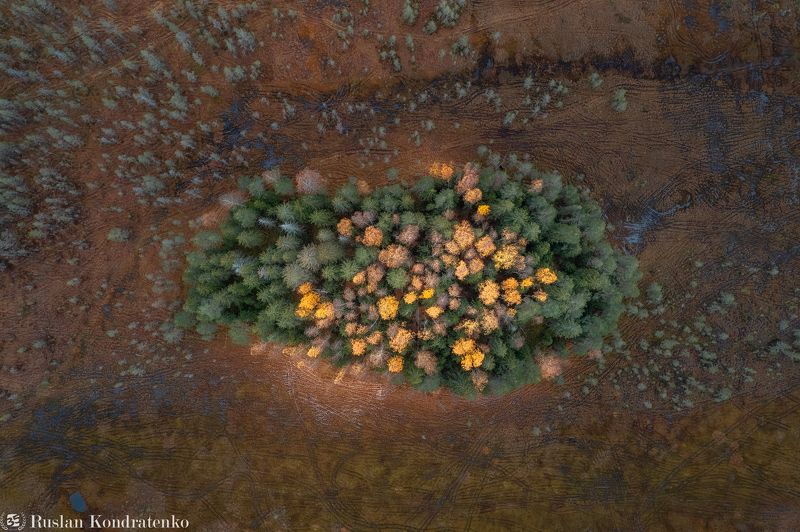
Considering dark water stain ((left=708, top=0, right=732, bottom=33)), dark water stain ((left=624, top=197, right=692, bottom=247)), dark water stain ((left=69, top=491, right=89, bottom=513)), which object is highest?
dark water stain ((left=708, top=0, right=732, bottom=33))

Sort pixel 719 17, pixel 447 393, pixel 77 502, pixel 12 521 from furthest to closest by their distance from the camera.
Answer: pixel 719 17 < pixel 447 393 < pixel 77 502 < pixel 12 521

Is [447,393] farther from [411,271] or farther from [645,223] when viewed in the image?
[645,223]

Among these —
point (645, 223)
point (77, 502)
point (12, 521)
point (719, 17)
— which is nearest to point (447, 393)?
point (645, 223)

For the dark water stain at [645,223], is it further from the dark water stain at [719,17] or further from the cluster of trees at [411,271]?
the dark water stain at [719,17]

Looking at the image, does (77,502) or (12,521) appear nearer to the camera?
(12,521)

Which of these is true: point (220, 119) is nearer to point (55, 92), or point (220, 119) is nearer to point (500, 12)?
point (55, 92)

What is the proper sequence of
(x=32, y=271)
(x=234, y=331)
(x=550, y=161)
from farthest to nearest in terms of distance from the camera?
(x=550, y=161)
(x=32, y=271)
(x=234, y=331)

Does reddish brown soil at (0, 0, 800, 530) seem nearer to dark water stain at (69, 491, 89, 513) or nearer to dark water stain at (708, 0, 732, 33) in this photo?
dark water stain at (708, 0, 732, 33)

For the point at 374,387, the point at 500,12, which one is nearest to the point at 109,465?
the point at 374,387

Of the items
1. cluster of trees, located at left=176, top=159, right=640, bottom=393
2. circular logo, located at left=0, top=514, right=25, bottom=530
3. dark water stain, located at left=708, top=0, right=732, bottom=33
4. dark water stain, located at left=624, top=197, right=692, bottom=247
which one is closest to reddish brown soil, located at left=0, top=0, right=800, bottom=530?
dark water stain, located at left=708, top=0, right=732, bottom=33

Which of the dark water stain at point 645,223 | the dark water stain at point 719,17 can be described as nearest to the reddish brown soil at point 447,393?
the dark water stain at point 719,17

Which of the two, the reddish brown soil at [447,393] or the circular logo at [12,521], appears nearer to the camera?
the circular logo at [12,521]
